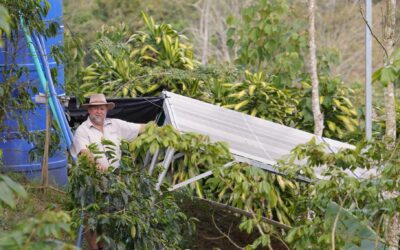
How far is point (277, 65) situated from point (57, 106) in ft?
16.0

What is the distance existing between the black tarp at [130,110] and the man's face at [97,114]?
2.56 feet

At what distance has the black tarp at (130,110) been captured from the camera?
28.5 ft

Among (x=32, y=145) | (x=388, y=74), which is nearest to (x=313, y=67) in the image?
(x=32, y=145)

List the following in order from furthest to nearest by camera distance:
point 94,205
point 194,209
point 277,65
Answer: point 277,65 < point 194,209 < point 94,205

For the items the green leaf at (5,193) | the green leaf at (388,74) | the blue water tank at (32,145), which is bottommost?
the blue water tank at (32,145)

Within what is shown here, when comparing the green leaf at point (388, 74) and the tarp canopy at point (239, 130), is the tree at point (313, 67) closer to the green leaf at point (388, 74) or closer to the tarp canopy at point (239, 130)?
the tarp canopy at point (239, 130)

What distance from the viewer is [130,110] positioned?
888 cm

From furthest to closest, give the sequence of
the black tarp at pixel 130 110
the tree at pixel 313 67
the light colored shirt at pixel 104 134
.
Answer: the tree at pixel 313 67
the black tarp at pixel 130 110
the light colored shirt at pixel 104 134

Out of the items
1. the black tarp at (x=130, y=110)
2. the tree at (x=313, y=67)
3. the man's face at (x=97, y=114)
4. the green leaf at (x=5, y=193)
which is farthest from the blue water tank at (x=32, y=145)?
the green leaf at (x=5, y=193)

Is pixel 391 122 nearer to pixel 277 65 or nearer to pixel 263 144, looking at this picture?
pixel 263 144

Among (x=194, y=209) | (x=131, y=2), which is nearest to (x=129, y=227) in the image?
(x=194, y=209)

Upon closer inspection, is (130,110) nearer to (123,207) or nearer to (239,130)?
(239,130)

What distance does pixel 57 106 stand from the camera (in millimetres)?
7434

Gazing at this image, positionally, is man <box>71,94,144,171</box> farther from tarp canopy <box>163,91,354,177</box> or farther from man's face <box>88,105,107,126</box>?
tarp canopy <box>163,91,354,177</box>
